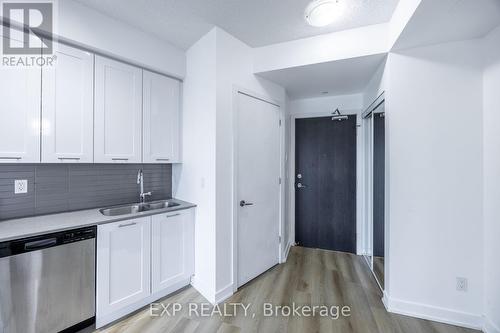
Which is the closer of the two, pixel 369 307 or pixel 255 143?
pixel 369 307

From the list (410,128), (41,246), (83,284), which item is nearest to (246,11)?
(410,128)

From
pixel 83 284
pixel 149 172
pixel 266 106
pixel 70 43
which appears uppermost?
pixel 70 43

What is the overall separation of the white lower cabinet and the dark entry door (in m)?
1.97

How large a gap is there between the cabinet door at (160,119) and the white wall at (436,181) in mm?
2274

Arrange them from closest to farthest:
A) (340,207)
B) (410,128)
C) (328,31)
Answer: (410,128) < (328,31) < (340,207)

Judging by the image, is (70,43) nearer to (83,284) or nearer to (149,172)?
(149,172)

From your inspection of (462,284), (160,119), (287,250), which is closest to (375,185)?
(462,284)

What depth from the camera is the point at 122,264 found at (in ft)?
6.17

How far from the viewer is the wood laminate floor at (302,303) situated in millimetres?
1793

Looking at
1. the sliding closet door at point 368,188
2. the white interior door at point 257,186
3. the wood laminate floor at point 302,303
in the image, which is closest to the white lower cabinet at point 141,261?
the wood laminate floor at point 302,303

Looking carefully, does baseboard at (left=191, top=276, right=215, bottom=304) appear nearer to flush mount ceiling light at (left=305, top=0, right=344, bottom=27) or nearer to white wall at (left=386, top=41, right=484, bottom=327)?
white wall at (left=386, top=41, right=484, bottom=327)

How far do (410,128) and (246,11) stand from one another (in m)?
Answer: 1.82

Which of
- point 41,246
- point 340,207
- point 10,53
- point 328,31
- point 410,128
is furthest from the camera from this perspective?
point 340,207

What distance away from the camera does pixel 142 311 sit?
2000mm
